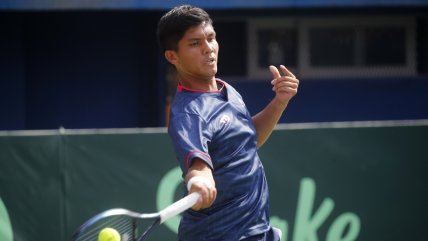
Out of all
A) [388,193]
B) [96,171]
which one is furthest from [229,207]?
[388,193]

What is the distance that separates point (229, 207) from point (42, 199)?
2909 mm

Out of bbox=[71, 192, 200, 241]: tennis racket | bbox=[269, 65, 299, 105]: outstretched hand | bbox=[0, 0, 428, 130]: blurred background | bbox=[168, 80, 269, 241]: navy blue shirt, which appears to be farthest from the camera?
bbox=[0, 0, 428, 130]: blurred background

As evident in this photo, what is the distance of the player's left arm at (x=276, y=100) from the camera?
349 cm

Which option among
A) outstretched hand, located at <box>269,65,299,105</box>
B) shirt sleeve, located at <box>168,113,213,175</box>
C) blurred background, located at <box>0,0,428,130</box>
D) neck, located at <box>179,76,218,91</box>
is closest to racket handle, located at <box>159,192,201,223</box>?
shirt sleeve, located at <box>168,113,213,175</box>

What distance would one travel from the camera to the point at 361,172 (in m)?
6.12

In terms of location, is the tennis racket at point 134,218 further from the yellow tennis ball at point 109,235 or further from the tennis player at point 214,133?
the tennis player at point 214,133

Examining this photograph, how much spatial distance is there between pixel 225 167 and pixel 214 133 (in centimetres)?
15

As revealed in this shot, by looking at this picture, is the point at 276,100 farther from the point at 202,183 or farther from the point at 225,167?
the point at 202,183

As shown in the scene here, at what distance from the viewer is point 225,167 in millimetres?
3160

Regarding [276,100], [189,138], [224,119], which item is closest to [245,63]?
[276,100]

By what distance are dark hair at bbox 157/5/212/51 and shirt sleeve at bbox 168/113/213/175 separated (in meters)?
0.37

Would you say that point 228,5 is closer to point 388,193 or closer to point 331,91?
point 331,91

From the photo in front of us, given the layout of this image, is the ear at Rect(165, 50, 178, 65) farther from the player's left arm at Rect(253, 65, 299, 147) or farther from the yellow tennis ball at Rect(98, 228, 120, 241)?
the yellow tennis ball at Rect(98, 228, 120, 241)

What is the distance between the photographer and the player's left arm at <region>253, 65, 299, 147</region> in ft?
11.5
